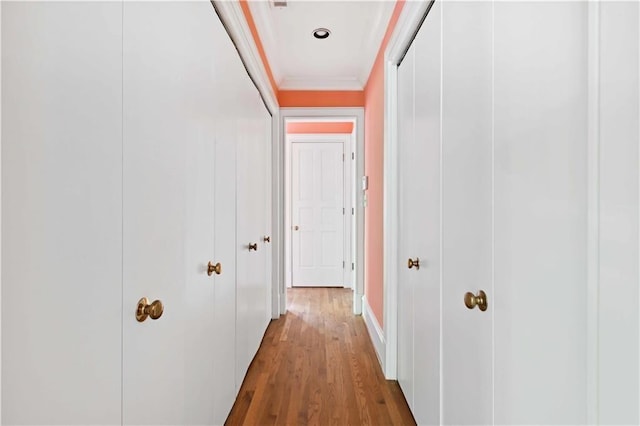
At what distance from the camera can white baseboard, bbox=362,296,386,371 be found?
2.33m

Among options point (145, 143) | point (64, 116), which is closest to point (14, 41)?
point (64, 116)

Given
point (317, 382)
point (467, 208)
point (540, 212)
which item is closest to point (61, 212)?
point (540, 212)

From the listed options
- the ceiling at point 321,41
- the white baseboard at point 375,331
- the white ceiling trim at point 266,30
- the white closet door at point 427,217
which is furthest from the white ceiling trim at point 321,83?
the white baseboard at point 375,331

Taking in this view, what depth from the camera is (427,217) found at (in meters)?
1.51

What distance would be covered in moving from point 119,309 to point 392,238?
1.61 m

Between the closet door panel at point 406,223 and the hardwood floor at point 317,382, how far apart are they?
197 mm

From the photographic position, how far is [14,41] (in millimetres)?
531

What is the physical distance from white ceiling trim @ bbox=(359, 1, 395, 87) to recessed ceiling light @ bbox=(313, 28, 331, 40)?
325 mm

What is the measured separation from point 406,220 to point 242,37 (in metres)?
1.35

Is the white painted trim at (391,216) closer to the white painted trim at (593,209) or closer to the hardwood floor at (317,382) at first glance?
the hardwood floor at (317,382)

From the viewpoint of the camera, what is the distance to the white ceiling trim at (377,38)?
2.17 metres

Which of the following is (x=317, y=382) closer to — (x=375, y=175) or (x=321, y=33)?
(x=375, y=175)

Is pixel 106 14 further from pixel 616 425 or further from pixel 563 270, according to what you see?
pixel 616 425

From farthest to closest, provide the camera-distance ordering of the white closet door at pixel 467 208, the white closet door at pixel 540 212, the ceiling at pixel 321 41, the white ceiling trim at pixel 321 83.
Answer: the white ceiling trim at pixel 321 83
the ceiling at pixel 321 41
the white closet door at pixel 467 208
the white closet door at pixel 540 212
